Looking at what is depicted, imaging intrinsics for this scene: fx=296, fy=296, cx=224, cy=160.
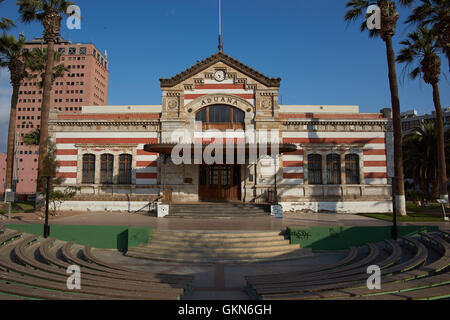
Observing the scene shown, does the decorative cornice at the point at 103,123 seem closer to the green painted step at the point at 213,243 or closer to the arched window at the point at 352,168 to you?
the green painted step at the point at 213,243

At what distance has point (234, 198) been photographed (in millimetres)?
21328

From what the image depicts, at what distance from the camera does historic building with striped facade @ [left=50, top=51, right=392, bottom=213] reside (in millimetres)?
21172

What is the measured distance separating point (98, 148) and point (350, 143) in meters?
18.7

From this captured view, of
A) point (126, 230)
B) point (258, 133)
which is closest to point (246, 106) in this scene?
point (258, 133)

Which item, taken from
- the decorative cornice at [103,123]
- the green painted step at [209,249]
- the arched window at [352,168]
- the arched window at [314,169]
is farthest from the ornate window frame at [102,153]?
the arched window at [352,168]

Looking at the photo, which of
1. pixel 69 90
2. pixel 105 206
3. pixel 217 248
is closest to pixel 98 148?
pixel 105 206

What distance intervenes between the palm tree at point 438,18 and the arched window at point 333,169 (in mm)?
9130

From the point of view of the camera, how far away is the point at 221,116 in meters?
21.9

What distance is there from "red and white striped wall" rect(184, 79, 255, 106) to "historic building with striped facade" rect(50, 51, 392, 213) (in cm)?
7

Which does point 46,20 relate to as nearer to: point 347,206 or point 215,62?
point 215,62

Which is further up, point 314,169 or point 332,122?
point 332,122

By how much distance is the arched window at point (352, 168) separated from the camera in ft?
71.2
